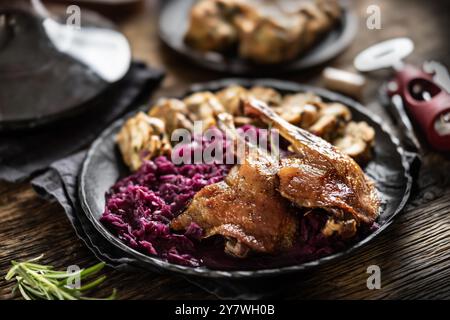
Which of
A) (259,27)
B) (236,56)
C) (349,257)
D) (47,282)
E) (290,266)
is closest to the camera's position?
(290,266)

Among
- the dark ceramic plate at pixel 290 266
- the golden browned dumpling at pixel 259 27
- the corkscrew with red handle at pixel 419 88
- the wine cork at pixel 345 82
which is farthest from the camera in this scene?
the golden browned dumpling at pixel 259 27

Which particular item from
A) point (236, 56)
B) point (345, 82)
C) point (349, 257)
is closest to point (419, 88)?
point (345, 82)

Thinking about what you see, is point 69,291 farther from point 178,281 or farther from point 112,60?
point 112,60

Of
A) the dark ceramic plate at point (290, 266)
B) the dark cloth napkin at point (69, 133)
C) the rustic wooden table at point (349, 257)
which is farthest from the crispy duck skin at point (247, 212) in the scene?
the dark cloth napkin at point (69, 133)

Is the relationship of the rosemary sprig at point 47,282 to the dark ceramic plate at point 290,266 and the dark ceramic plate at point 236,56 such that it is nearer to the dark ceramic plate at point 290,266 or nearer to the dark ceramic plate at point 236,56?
the dark ceramic plate at point 290,266

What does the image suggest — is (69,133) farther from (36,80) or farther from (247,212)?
(247,212)

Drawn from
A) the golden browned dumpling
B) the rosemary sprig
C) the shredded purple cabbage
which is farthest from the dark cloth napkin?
the rosemary sprig
